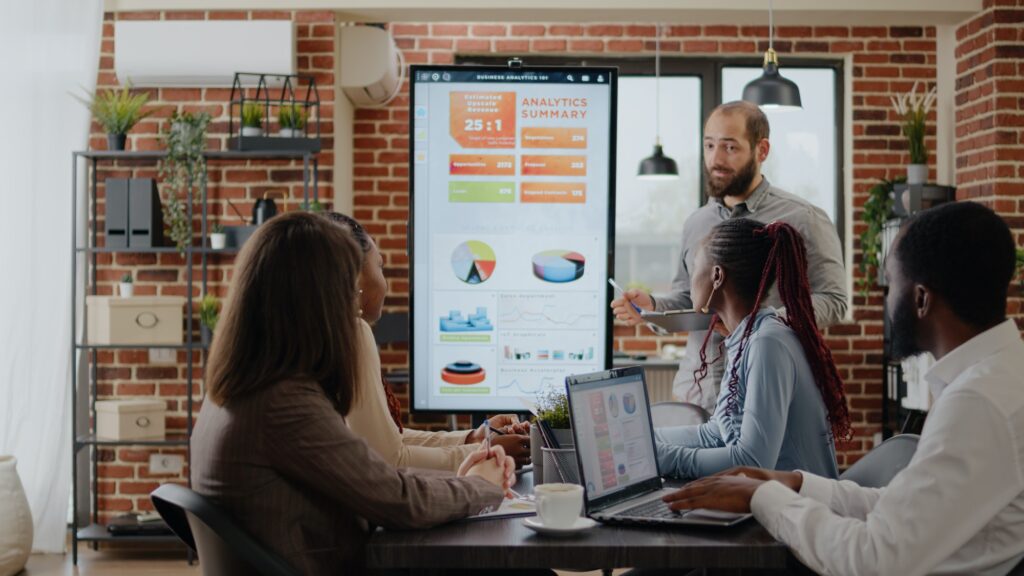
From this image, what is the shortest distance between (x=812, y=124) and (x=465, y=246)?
4196 mm

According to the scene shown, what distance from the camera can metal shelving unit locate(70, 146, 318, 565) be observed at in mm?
4543

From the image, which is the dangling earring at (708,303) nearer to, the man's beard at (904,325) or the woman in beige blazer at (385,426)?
the woman in beige blazer at (385,426)

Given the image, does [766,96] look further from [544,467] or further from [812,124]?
[544,467]

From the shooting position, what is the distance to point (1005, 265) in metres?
1.46

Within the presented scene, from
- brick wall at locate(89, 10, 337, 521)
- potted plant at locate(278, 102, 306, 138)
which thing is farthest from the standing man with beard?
brick wall at locate(89, 10, 337, 521)

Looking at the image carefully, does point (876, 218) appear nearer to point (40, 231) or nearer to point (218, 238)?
point (218, 238)

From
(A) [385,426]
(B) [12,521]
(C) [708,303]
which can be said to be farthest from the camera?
(B) [12,521]

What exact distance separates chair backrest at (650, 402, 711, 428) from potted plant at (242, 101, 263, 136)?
8.44ft

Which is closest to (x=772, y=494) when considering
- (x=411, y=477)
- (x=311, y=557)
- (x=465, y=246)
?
(x=411, y=477)

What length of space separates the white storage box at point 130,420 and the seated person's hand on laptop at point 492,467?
3151 millimetres

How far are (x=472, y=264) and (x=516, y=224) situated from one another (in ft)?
0.57

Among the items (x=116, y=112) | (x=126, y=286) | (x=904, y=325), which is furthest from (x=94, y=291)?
(x=904, y=325)

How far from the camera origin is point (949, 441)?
136 centimetres

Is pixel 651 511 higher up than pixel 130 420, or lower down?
higher up
